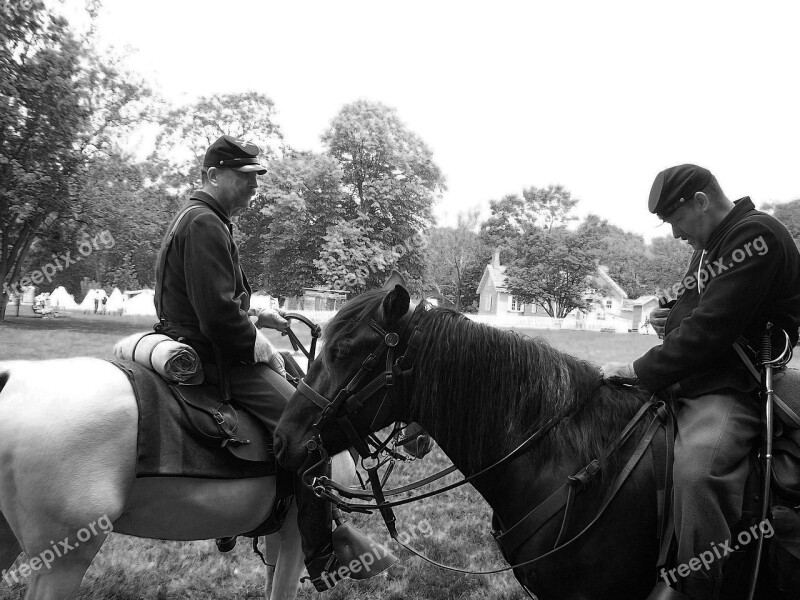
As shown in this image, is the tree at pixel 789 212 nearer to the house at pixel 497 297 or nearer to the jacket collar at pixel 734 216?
the house at pixel 497 297

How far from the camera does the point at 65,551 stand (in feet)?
8.36

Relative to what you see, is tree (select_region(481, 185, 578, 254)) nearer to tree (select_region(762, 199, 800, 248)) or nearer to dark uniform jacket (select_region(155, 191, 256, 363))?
tree (select_region(762, 199, 800, 248))

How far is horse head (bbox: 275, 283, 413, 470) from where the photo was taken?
2.59m

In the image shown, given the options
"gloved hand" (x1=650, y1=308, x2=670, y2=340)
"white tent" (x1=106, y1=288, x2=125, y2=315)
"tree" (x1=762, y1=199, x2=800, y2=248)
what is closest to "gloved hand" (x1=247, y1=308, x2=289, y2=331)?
"gloved hand" (x1=650, y1=308, x2=670, y2=340)

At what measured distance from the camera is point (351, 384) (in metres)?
2.59

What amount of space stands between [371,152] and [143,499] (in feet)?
122

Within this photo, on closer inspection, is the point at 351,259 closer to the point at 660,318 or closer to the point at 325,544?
the point at 325,544

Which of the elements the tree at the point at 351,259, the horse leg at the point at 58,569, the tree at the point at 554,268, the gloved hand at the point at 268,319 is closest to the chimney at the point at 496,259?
the tree at the point at 554,268

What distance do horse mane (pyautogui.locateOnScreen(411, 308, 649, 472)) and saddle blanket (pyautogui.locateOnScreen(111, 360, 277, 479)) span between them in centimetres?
120

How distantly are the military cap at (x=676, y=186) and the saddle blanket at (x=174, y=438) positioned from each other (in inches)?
105

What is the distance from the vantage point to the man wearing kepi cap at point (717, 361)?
7.66 ft

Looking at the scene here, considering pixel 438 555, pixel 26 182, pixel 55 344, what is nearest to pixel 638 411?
pixel 438 555

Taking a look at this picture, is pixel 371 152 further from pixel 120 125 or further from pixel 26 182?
pixel 26 182

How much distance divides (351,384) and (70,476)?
4.68ft
